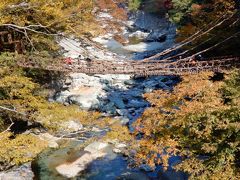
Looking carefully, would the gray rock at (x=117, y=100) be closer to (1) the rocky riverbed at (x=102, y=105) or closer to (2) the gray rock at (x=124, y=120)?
(1) the rocky riverbed at (x=102, y=105)

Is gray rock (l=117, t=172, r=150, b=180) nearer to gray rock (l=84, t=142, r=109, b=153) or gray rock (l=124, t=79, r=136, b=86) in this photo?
gray rock (l=84, t=142, r=109, b=153)

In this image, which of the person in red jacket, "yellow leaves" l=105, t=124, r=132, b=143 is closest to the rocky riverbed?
"yellow leaves" l=105, t=124, r=132, b=143

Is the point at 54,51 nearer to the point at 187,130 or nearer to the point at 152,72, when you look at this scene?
the point at 152,72

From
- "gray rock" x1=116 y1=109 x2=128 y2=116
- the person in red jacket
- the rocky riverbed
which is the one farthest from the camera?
the person in red jacket

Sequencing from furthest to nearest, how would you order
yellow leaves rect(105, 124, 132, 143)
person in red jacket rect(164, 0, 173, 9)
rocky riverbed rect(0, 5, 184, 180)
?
person in red jacket rect(164, 0, 173, 9) < rocky riverbed rect(0, 5, 184, 180) < yellow leaves rect(105, 124, 132, 143)

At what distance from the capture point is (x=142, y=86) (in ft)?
66.9

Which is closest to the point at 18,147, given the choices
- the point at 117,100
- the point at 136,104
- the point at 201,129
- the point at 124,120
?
the point at 201,129

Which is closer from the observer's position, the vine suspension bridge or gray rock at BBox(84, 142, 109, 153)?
the vine suspension bridge

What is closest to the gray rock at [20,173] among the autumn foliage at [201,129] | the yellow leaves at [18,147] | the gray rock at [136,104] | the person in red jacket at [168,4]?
the yellow leaves at [18,147]

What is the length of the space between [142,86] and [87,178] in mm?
9386

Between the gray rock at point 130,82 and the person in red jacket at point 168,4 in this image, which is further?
the person in red jacket at point 168,4

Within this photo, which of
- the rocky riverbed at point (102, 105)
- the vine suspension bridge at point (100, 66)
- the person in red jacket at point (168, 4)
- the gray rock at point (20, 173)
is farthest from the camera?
the person in red jacket at point (168, 4)

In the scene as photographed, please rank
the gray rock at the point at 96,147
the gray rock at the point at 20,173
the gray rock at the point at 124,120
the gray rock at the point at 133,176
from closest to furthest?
the gray rock at the point at 20,173, the gray rock at the point at 133,176, the gray rock at the point at 96,147, the gray rock at the point at 124,120

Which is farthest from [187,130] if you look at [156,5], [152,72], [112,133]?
[156,5]
